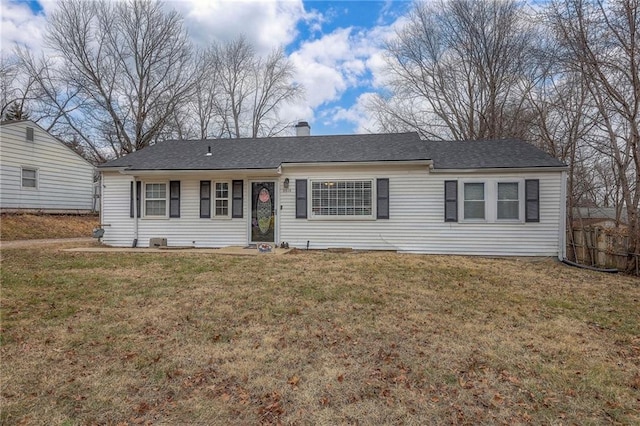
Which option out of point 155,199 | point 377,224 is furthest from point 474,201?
point 155,199

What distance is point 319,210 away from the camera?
35.3 feet

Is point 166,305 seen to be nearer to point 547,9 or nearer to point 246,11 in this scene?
point 547,9

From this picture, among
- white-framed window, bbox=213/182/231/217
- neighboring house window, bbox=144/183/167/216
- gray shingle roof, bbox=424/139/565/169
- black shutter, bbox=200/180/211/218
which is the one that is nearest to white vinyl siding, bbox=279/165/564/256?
gray shingle roof, bbox=424/139/565/169

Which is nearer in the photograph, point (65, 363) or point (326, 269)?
point (65, 363)

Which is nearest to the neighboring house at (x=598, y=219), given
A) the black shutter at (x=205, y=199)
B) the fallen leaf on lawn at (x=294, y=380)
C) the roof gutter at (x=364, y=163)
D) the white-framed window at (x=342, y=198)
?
the roof gutter at (x=364, y=163)

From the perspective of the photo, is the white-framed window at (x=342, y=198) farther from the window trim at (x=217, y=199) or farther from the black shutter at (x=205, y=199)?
the black shutter at (x=205, y=199)

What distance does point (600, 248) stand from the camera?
9.31m

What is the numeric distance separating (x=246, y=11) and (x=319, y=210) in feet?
36.0

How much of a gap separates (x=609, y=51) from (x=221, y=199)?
1114 centimetres

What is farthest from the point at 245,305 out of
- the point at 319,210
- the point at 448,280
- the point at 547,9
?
the point at 547,9

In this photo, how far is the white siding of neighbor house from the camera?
990cm

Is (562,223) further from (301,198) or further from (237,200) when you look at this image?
(237,200)

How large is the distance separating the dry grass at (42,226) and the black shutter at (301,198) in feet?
35.7

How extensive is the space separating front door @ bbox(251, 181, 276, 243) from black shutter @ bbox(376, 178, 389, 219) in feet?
10.8
